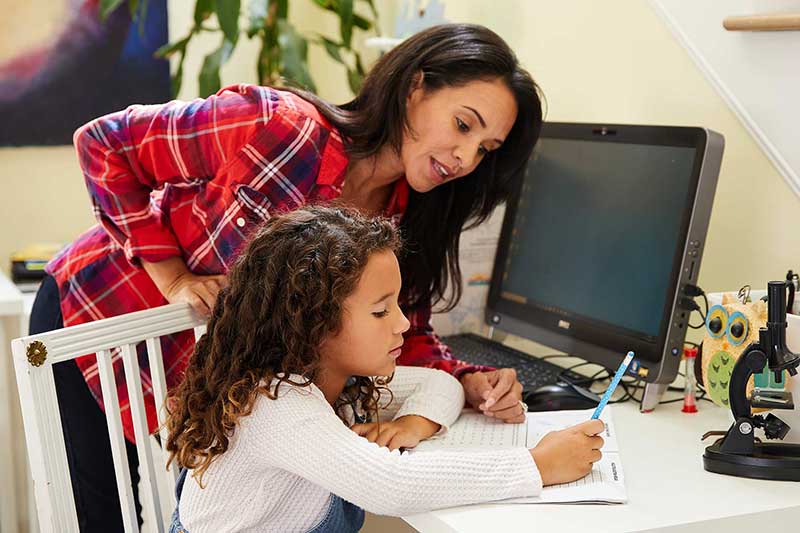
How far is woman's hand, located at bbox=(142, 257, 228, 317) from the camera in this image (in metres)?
1.47

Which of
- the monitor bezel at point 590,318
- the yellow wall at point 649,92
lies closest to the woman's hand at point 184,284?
the monitor bezel at point 590,318

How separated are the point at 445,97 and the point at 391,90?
8 centimetres

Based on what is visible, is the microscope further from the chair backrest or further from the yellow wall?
the chair backrest

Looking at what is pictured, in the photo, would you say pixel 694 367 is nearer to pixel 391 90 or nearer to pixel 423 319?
pixel 423 319

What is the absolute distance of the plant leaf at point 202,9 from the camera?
2.65 m

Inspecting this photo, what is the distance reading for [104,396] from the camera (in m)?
1.39

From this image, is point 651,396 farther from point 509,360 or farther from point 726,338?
point 509,360

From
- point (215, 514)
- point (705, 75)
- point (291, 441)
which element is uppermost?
point (705, 75)

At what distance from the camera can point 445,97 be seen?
1492 millimetres

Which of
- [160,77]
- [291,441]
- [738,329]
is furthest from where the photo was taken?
[160,77]

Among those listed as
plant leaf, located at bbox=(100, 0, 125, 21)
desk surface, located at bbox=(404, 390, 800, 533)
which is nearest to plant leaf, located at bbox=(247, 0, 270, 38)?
plant leaf, located at bbox=(100, 0, 125, 21)

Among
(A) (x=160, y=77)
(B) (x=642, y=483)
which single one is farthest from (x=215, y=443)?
(A) (x=160, y=77)

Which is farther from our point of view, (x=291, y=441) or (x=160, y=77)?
(x=160, y=77)

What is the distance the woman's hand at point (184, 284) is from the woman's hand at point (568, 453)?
509mm
